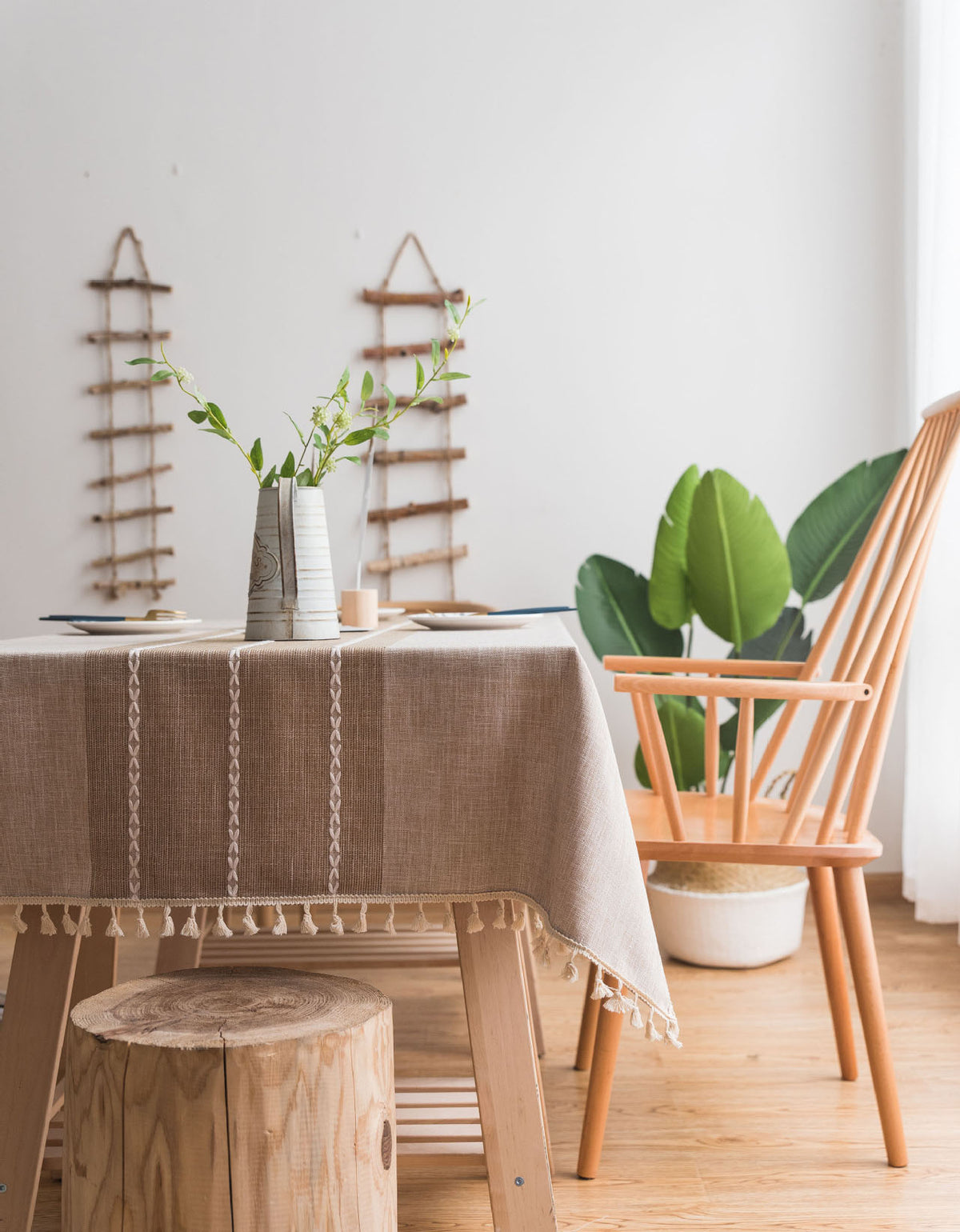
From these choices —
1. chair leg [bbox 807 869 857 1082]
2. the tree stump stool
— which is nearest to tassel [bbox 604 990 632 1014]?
the tree stump stool

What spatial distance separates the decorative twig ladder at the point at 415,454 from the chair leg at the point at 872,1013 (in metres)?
1.69

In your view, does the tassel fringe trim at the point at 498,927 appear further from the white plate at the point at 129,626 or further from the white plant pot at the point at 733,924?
the white plant pot at the point at 733,924

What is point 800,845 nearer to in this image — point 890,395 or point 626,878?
point 626,878

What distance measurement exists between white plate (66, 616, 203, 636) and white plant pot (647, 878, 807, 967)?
140cm

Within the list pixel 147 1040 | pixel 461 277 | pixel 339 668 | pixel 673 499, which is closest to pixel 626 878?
pixel 339 668

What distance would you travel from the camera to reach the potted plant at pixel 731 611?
235 centimetres

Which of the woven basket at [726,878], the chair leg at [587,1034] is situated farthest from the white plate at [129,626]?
the woven basket at [726,878]

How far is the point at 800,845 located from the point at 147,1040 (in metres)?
0.97

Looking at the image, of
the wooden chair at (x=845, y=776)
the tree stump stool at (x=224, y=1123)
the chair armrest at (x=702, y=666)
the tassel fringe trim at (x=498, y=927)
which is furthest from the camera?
the chair armrest at (x=702, y=666)

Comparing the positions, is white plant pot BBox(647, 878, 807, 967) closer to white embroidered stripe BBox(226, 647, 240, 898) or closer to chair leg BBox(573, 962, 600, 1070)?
chair leg BBox(573, 962, 600, 1070)

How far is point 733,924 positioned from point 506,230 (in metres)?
1.95

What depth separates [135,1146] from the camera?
3.20ft

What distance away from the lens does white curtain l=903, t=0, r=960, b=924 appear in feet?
8.46

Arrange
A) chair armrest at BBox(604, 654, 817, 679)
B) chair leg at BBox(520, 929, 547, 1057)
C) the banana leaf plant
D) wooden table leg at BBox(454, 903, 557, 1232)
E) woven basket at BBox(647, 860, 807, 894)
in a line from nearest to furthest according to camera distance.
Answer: wooden table leg at BBox(454, 903, 557, 1232), chair armrest at BBox(604, 654, 817, 679), chair leg at BBox(520, 929, 547, 1057), the banana leaf plant, woven basket at BBox(647, 860, 807, 894)
